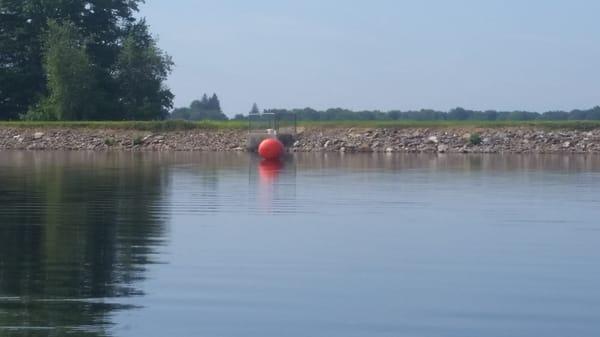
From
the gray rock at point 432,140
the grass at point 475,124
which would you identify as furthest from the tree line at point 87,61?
the gray rock at point 432,140

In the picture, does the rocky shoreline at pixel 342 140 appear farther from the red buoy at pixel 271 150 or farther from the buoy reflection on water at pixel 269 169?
the buoy reflection on water at pixel 269 169

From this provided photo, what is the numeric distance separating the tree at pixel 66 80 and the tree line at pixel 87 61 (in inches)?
3.3

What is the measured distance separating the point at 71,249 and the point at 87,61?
6314 centimetres

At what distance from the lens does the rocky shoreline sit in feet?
208

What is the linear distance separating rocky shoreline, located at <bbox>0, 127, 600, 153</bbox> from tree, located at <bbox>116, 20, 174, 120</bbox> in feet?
40.2

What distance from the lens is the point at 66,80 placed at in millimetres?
77375

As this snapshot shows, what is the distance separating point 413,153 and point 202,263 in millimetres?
46849

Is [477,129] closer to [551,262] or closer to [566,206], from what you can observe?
[566,206]

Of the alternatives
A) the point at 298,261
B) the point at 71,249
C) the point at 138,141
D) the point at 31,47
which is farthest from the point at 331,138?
the point at 298,261

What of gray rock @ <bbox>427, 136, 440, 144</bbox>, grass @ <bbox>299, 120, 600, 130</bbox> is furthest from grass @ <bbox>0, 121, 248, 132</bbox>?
gray rock @ <bbox>427, 136, 440, 144</bbox>

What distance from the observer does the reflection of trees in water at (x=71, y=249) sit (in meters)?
11.7

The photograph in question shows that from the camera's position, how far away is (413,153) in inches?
2418

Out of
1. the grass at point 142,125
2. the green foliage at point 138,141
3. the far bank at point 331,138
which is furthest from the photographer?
the grass at point 142,125

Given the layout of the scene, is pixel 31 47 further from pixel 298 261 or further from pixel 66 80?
pixel 298 261
